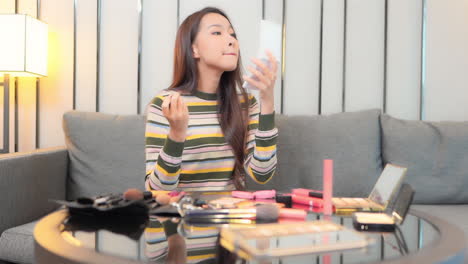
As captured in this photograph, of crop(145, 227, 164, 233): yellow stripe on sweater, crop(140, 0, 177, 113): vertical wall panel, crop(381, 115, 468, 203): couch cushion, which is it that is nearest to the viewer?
crop(145, 227, 164, 233): yellow stripe on sweater

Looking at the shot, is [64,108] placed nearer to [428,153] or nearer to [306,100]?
[306,100]

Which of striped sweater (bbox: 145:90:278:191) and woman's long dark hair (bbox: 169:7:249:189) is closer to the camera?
striped sweater (bbox: 145:90:278:191)

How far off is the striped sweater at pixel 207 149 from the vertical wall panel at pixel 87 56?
2.80 feet

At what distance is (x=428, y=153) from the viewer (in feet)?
5.69

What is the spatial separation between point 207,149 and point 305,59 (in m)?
0.88

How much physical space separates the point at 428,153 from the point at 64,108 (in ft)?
5.33

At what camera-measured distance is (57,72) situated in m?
2.18

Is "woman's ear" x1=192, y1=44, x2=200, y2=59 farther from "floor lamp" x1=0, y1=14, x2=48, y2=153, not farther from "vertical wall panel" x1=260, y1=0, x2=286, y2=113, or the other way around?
"floor lamp" x1=0, y1=14, x2=48, y2=153

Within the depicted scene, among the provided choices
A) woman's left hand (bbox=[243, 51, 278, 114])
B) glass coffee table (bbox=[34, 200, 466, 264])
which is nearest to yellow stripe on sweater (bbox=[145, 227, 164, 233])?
Result: glass coffee table (bbox=[34, 200, 466, 264])

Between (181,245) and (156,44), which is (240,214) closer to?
(181,245)

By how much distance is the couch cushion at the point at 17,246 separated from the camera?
1.40 metres

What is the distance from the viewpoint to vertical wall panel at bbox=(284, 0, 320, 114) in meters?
2.08

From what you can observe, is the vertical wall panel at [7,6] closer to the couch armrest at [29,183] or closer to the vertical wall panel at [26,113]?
the vertical wall panel at [26,113]

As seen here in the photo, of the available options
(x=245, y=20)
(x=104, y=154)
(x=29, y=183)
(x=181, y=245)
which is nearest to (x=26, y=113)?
(x=104, y=154)
